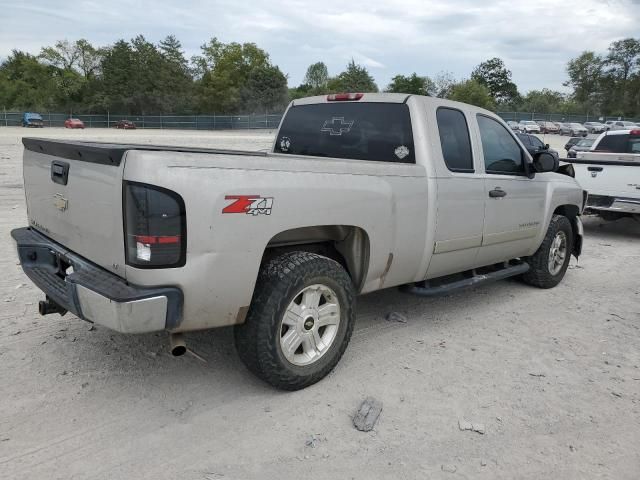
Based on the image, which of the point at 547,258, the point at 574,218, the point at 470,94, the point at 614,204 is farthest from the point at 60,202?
the point at 470,94

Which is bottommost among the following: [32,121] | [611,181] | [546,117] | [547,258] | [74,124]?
[547,258]

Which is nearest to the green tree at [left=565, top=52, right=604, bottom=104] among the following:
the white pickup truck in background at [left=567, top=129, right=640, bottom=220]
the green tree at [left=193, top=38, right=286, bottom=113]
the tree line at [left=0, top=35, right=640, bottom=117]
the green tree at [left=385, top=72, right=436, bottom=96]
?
the tree line at [left=0, top=35, right=640, bottom=117]

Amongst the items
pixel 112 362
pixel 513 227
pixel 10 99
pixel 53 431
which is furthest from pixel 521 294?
pixel 10 99

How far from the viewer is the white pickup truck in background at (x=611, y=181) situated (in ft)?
27.5

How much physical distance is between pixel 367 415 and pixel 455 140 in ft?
7.81

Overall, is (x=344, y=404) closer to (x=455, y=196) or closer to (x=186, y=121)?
(x=455, y=196)

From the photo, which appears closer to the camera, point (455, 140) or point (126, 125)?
point (455, 140)

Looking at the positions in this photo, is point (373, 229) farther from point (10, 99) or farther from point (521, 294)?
point (10, 99)

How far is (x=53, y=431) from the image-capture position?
294 centimetres

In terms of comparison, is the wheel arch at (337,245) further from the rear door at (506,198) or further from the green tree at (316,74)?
the green tree at (316,74)

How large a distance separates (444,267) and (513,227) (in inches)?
40.7

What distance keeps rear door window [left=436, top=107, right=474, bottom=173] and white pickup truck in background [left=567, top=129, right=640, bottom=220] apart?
5.29 m

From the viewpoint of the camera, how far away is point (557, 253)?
599cm

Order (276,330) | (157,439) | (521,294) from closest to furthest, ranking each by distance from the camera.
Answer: (157,439) < (276,330) < (521,294)
